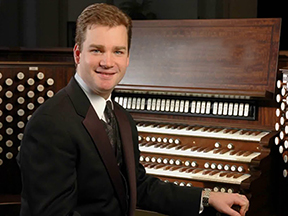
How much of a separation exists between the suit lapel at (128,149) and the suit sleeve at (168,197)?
0.31 feet

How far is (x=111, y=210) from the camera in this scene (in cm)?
193

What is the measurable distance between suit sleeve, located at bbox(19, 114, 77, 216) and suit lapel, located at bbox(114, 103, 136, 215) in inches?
12.6

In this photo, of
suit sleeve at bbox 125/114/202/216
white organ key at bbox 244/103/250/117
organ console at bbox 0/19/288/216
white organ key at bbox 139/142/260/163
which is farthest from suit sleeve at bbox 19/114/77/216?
white organ key at bbox 244/103/250/117

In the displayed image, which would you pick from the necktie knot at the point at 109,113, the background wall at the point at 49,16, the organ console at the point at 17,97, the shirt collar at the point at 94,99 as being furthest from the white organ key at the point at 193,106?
the shirt collar at the point at 94,99

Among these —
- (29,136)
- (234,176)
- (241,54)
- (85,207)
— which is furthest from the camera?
(241,54)

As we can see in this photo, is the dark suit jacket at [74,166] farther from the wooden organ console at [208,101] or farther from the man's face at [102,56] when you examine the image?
the wooden organ console at [208,101]

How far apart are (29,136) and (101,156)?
0.95 feet

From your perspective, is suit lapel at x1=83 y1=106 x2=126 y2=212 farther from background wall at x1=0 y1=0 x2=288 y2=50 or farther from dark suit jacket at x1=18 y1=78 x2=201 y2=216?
background wall at x1=0 y1=0 x2=288 y2=50

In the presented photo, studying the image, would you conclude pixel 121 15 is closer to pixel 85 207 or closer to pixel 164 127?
pixel 85 207

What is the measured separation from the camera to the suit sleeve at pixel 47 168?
5.63 ft

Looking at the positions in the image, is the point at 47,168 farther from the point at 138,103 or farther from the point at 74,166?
the point at 138,103

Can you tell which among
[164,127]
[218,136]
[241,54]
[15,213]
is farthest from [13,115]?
[241,54]

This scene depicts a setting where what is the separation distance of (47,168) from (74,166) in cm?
12

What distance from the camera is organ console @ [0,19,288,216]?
364cm
